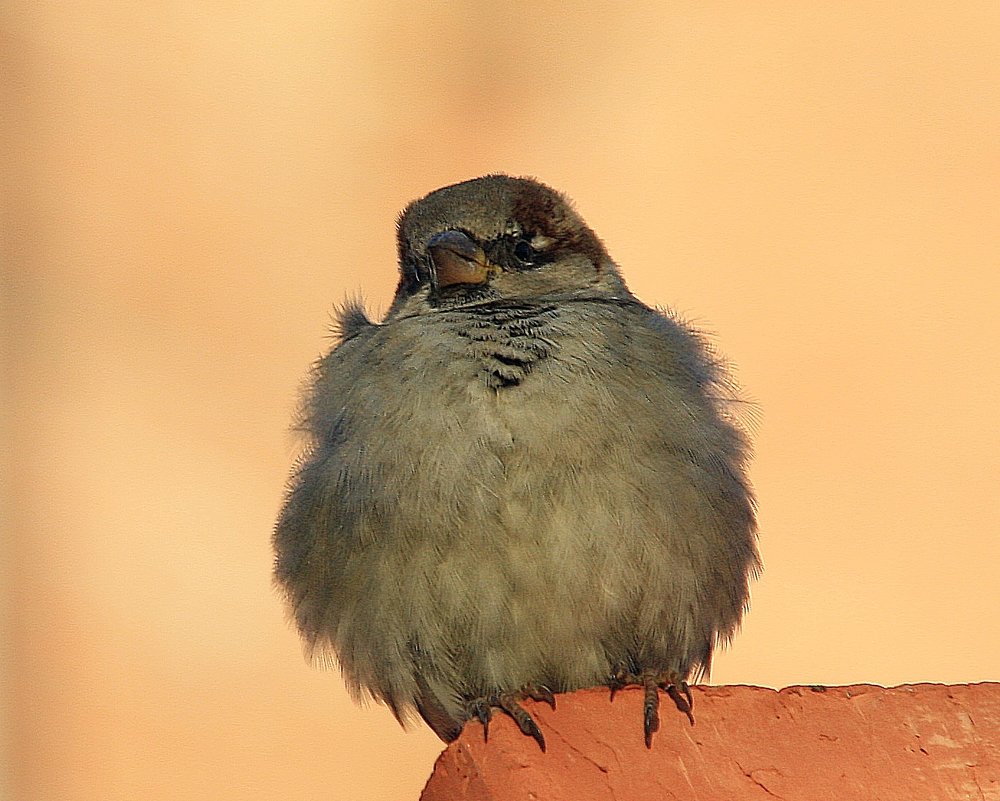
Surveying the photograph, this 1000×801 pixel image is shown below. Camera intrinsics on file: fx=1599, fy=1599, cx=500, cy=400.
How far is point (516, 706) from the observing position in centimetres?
177

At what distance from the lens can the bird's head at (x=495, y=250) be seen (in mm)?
2363

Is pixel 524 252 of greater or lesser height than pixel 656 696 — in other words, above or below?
above

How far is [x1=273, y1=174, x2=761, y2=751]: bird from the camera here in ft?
6.66

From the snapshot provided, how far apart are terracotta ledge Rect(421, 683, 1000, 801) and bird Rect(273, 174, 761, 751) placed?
0.85ft

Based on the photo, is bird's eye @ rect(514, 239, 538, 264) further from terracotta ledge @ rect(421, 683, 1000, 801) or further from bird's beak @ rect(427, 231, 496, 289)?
terracotta ledge @ rect(421, 683, 1000, 801)

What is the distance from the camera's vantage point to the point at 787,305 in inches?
147

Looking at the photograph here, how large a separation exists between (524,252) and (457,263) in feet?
0.47

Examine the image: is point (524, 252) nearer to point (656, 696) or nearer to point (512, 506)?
point (512, 506)

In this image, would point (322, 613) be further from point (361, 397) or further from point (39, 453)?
point (39, 453)

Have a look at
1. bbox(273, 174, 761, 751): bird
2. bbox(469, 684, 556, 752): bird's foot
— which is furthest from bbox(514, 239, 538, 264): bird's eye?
bbox(469, 684, 556, 752): bird's foot

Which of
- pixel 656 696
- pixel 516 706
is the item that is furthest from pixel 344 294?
pixel 656 696

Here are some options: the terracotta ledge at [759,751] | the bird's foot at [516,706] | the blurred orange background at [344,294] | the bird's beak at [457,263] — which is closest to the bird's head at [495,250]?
the bird's beak at [457,263]

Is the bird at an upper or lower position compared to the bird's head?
lower

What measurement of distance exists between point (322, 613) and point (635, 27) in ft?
7.24
